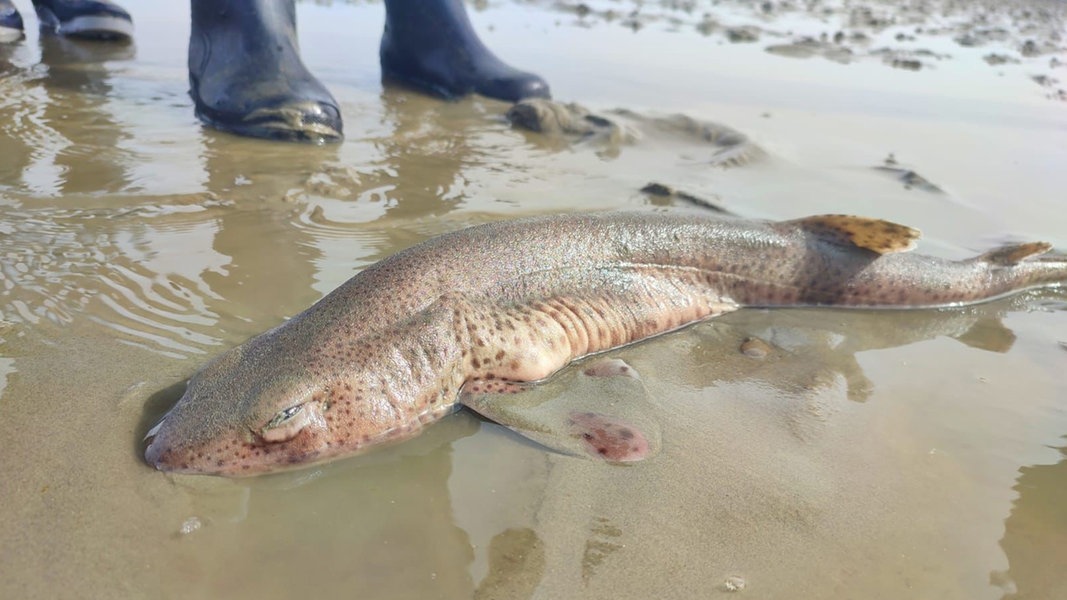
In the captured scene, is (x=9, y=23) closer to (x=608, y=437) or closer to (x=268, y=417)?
(x=268, y=417)

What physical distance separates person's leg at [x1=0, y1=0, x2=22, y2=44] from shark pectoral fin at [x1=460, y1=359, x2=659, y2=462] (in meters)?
7.17

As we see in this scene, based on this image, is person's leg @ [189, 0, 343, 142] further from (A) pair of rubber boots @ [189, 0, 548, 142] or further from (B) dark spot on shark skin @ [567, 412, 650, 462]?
(B) dark spot on shark skin @ [567, 412, 650, 462]

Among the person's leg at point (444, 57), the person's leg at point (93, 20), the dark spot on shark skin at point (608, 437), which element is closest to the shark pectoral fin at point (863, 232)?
the dark spot on shark skin at point (608, 437)

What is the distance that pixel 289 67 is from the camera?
19.1ft

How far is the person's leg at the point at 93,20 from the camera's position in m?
7.82

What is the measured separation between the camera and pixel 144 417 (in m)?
2.62

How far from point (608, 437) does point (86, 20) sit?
25.4 ft

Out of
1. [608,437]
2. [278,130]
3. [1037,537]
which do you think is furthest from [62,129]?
[1037,537]

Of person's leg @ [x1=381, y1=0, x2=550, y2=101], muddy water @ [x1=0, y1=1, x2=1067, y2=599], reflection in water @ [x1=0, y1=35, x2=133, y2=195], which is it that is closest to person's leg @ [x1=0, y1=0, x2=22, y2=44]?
reflection in water @ [x1=0, y1=35, x2=133, y2=195]

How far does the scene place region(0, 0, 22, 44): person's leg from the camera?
7.45 meters

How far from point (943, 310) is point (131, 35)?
26.7 feet

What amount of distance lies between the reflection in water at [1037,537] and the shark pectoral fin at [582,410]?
108 centimetres

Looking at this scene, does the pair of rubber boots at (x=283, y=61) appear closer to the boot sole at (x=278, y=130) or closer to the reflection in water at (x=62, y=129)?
the boot sole at (x=278, y=130)

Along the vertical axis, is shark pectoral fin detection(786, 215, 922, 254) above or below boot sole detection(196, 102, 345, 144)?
above
